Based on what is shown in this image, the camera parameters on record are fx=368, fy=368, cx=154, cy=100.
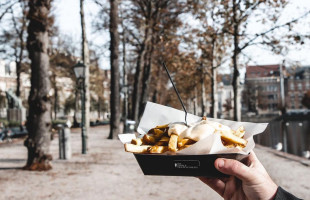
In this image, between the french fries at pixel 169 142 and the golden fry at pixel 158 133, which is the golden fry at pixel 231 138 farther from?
the golden fry at pixel 158 133

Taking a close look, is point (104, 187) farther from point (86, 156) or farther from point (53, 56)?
point (53, 56)

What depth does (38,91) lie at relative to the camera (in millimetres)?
9758

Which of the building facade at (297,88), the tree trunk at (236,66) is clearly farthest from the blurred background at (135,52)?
the building facade at (297,88)

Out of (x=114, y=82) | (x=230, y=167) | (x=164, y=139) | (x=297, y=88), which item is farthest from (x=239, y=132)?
(x=297, y=88)

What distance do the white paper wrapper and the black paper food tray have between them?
3 centimetres

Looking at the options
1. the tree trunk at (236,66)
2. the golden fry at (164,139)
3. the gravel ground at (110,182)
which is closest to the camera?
the golden fry at (164,139)

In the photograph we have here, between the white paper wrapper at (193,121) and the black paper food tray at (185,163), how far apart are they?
0.09 feet

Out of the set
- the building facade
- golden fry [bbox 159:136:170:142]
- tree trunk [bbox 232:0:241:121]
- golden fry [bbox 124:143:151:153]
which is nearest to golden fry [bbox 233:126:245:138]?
golden fry [bbox 159:136:170:142]

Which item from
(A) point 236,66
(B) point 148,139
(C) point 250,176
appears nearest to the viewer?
(C) point 250,176

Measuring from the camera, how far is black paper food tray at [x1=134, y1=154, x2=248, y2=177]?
197 cm

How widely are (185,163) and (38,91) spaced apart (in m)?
8.45

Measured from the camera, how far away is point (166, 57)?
2292 centimetres

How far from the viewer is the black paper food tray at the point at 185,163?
1.97 m

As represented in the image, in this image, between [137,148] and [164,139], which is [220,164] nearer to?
[164,139]
